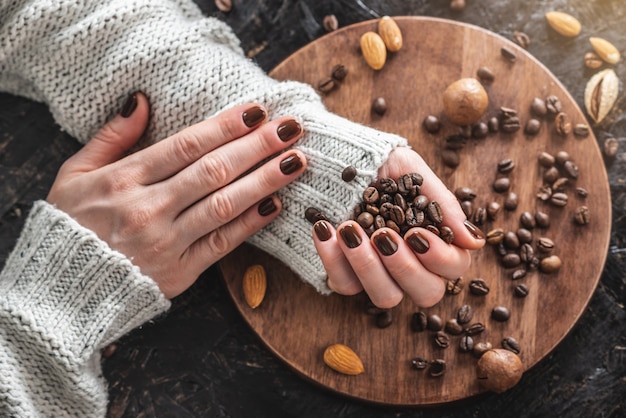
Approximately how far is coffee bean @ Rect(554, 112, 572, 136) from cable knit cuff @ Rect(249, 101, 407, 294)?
306 mm

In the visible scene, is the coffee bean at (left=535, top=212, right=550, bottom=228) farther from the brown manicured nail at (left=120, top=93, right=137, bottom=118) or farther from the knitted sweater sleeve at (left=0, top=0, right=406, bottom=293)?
the brown manicured nail at (left=120, top=93, right=137, bottom=118)

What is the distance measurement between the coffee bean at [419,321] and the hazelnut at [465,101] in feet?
1.13

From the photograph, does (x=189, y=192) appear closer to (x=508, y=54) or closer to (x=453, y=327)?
(x=453, y=327)

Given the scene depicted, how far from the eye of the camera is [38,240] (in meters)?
1.12

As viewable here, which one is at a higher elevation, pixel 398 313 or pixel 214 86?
pixel 214 86

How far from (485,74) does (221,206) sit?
529mm

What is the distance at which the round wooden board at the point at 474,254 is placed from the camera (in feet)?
3.78

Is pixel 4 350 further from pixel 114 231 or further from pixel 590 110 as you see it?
pixel 590 110

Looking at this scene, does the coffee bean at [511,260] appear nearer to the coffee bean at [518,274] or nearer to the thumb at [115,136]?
the coffee bean at [518,274]

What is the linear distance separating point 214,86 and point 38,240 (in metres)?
0.40

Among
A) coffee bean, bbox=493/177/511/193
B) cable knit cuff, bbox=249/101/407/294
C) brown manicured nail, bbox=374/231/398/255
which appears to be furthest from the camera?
coffee bean, bbox=493/177/511/193

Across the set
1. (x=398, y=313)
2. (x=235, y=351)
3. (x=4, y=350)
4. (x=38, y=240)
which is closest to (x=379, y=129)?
(x=398, y=313)

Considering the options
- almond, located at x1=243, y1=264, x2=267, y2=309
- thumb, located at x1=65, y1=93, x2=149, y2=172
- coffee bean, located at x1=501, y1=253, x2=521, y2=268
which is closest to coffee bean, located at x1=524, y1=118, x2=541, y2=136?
coffee bean, located at x1=501, y1=253, x2=521, y2=268

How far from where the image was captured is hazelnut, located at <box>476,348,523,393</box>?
1107 mm
